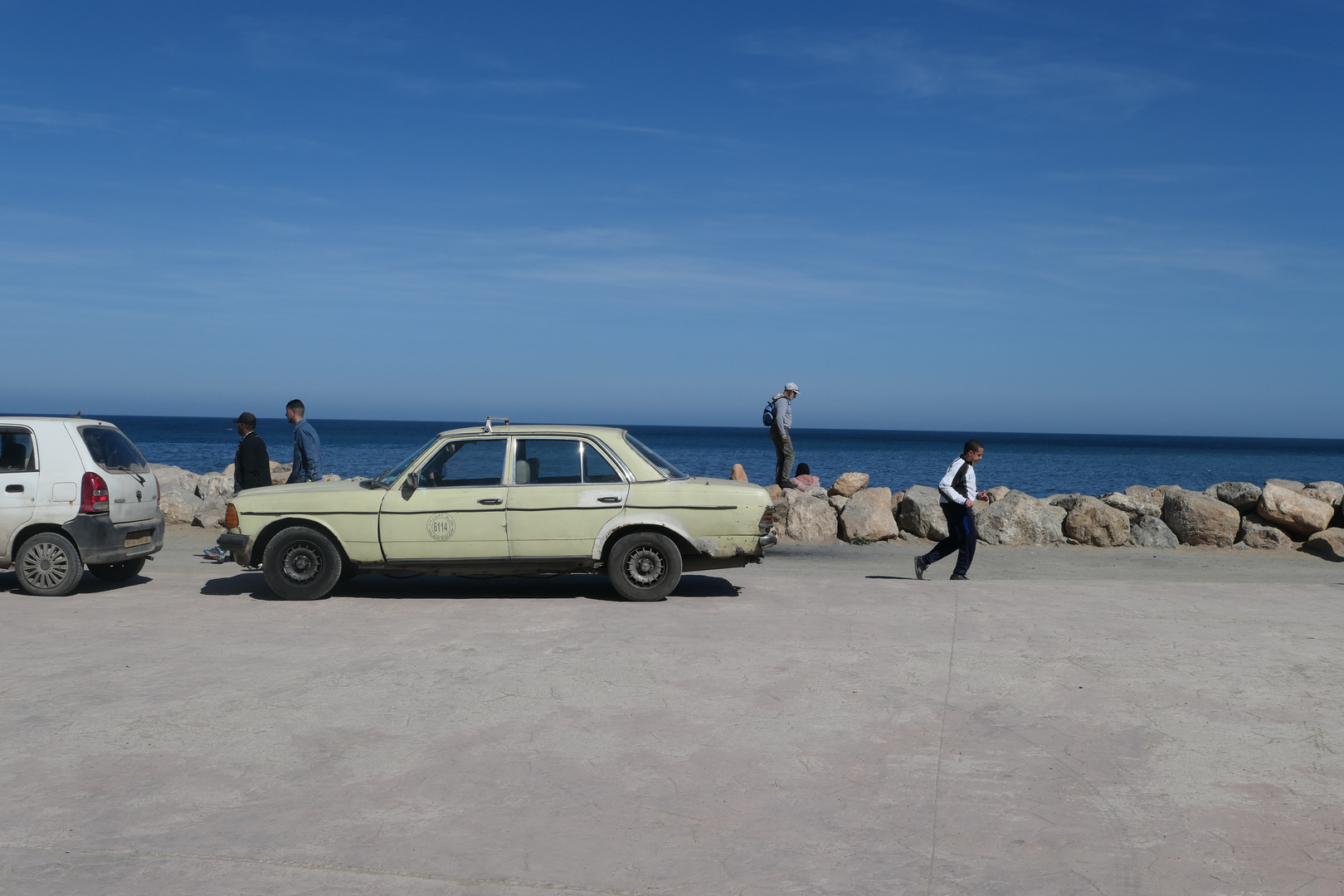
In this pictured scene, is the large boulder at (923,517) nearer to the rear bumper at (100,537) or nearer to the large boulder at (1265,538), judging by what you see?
the large boulder at (1265,538)

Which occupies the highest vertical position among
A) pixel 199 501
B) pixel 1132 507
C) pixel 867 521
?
pixel 1132 507

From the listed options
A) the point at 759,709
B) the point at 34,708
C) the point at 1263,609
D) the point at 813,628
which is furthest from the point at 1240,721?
the point at 34,708

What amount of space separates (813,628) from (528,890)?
5324 millimetres

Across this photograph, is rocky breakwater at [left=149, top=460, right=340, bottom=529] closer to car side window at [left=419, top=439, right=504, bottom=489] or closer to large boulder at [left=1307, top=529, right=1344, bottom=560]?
car side window at [left=419, top=439, right=504, bottom=489]

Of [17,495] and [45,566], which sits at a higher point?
[17,495]

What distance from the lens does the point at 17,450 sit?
1085 centimetres

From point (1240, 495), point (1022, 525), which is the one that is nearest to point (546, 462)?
point (1022, 525)

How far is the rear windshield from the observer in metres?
10.9

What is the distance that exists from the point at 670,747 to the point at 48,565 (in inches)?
299

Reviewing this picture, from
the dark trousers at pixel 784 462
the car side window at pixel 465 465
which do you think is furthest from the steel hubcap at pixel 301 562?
the dark trousers at pixel 784 462

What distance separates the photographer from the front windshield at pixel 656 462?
1084 centimetres

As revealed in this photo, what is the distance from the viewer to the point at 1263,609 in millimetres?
10266

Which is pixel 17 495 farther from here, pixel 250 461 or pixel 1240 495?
pixel 1240 495

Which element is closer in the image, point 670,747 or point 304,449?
point 670,747
